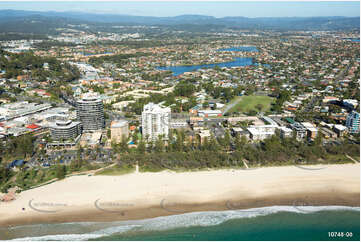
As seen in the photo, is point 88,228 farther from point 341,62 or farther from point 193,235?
point 341,62

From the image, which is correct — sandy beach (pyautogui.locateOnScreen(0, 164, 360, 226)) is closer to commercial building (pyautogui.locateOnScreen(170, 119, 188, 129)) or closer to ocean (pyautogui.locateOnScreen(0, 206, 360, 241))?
ocean (pyautogui.locateOnScreen(0, 206, 360, 241))

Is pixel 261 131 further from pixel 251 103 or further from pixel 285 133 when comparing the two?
pixel 251 103

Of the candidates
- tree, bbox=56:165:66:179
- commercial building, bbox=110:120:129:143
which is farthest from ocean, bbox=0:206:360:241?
commercial building, bbox=110:120:129:143

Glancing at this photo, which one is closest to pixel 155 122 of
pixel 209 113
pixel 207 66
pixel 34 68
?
pixel 209 113

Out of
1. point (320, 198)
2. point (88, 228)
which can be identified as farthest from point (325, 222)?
point (88, 228)

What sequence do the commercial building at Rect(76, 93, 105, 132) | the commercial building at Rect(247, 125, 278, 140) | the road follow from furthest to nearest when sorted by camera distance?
the road → the commercial building at Rect(76, 93, 105, 132) → the commercial building at Rect(247, 125, 278, 140)

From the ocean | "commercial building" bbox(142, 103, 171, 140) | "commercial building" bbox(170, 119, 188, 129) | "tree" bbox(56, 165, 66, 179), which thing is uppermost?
"commercial building" bbox(142, 103, 171, 140)
